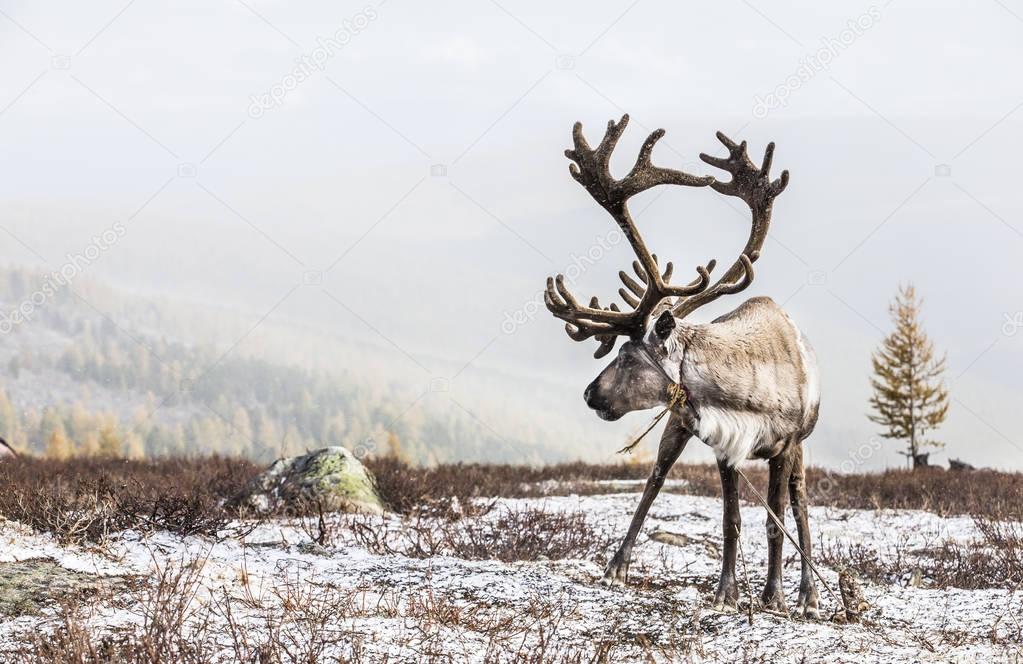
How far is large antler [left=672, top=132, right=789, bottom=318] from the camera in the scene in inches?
214

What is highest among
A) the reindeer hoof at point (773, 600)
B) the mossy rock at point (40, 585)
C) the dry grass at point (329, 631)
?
the reindeer hoof at point (773, 600)

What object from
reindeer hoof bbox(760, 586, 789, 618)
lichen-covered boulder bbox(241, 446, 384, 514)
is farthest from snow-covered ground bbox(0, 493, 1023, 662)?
lichen-covered boulder bbox(241, 446, 384, 514)

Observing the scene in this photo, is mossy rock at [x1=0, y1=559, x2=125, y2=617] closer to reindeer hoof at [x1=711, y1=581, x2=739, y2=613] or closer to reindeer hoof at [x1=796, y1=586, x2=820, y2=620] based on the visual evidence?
reindeer hoof at [x1=711, y1=581, x2=739, y2=613]

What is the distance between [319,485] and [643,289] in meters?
3.51

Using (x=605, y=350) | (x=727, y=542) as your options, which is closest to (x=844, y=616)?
(x=727, y=542)

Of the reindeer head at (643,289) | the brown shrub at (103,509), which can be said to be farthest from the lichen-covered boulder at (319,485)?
the reindeer head at (643,289)

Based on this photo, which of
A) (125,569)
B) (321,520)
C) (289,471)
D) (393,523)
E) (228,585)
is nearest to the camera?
(228,585)

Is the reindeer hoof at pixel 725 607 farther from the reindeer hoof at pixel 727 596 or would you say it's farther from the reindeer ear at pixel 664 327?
the reindeer ear at pixel 664 327

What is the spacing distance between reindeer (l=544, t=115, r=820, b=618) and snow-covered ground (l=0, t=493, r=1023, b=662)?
44cm

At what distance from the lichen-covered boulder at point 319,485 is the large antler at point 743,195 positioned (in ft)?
11.6

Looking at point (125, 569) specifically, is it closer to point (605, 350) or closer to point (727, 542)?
point (605, 350)

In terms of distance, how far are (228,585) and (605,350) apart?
2376mm

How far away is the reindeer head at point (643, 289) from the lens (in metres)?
4.87

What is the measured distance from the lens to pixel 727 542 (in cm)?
505
